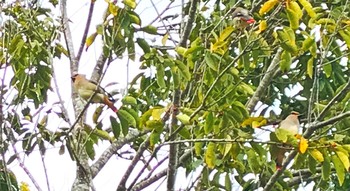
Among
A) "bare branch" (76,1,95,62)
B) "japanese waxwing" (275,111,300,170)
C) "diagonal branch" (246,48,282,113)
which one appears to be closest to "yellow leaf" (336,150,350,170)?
"japanese waxwing" (275,111,300,170)

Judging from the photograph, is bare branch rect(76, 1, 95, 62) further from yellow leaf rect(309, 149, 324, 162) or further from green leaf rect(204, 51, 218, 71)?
yellow leaf rect(309, 149, 324, 162)

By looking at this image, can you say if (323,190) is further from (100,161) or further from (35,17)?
→ (35,17)

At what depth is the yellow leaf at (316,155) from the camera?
7.89 feet

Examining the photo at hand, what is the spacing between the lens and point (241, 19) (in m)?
2.86

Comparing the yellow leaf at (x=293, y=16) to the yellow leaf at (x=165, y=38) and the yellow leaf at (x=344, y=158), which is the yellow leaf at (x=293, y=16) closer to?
the yellow leaf at (x=344, y=158)

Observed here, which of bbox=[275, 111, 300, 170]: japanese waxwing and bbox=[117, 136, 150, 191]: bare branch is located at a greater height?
bbox=[117, 136, 150, 191]: bare branch

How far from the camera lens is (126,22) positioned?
109 inches

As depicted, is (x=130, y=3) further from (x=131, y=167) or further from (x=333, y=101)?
(x=333, y=101)

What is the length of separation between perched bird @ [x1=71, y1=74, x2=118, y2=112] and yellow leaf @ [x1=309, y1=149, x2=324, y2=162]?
0.77 m

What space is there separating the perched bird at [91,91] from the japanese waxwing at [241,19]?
24.2 inches

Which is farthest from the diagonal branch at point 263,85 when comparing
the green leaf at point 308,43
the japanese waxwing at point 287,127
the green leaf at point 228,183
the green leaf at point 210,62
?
the green leaf at point 210,62

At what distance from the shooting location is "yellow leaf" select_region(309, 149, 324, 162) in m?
2.40

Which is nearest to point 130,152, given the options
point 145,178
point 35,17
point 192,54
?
point 145,178

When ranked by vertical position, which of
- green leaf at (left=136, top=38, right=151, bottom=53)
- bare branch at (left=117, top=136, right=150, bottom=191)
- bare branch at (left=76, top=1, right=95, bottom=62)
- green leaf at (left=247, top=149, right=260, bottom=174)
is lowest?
green leaf at (left=247, top=149, right=260, bottom=174)
